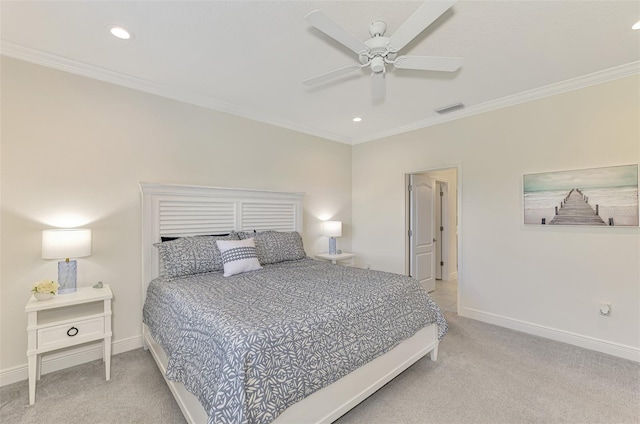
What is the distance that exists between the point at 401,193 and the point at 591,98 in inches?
92.8

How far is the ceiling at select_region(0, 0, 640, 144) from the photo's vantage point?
193 cm

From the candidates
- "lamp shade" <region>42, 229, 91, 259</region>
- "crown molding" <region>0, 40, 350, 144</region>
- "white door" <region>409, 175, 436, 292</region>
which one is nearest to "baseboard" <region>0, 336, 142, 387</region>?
"lamp shade" <region>42, 229, 91, 259</region>

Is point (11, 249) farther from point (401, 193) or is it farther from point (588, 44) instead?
point (588, 44)

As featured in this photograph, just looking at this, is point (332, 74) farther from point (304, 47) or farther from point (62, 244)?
point (62, 244)

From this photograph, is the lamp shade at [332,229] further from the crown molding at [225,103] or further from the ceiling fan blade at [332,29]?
the ceiling fan blade at [332,29]

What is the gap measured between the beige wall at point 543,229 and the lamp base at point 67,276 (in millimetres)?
4178

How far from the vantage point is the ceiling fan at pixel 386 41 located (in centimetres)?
157

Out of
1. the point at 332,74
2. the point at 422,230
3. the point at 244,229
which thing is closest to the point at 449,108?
the point at 422,230

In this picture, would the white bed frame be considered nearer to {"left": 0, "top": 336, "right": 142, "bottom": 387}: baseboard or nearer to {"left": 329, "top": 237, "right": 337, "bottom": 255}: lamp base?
{"left": 0, "top": 336, "right": 142, "bottom": 387}: baseboard

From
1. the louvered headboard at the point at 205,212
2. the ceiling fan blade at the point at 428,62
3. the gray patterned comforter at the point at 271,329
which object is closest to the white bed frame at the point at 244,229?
the louvered headboard at the point at 205,212

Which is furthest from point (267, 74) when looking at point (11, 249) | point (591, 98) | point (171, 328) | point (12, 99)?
point (591, 98)

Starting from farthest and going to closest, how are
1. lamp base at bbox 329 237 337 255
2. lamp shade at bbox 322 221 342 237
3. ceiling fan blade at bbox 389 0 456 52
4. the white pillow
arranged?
lamp base at bbox 329 237 337 255 < lamp shade at bbox 322 221 342 237 < the white pillow < ceiling fan blade at bbox 389 0 456 52

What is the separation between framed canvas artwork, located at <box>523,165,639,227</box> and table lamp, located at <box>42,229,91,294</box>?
4429 mm

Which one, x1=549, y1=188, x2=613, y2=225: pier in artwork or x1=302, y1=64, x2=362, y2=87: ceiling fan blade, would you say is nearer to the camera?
x1=302, y1=64, x2=362, y2=87: ceiling fan blade
